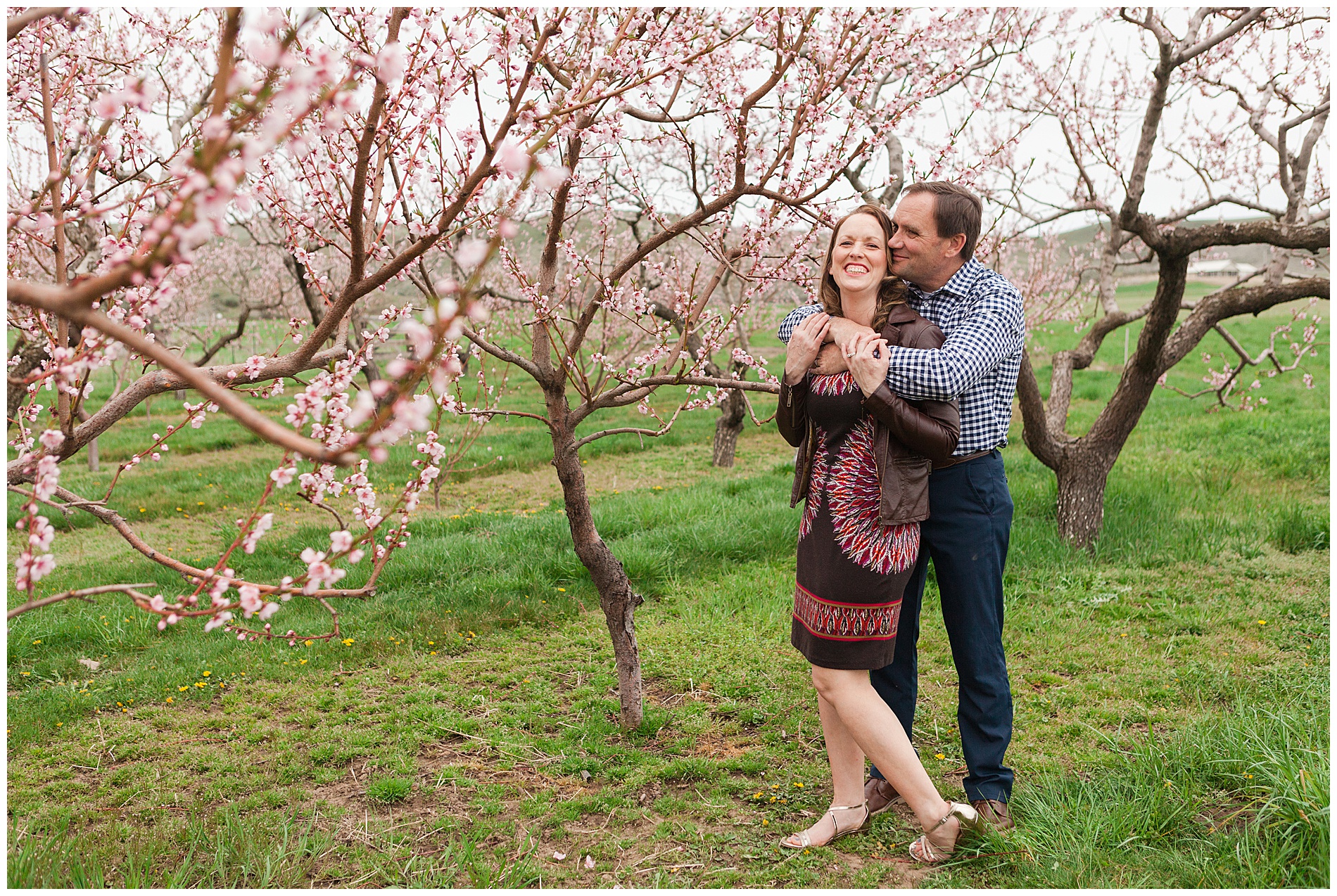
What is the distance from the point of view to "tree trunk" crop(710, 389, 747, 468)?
30.9 feet

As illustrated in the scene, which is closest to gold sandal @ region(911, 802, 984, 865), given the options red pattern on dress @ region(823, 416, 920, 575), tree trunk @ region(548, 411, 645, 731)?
red pattern on dress @ region(823, 416, 920, 575)

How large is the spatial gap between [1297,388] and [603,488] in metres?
10.9

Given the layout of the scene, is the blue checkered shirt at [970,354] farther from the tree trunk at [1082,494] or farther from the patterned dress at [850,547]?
the tree trunk at [1082,494]

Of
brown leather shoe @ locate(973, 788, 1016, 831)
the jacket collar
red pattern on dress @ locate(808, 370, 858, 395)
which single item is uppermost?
the jacket collar

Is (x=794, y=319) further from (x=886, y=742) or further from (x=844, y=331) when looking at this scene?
(x=886, y=742)

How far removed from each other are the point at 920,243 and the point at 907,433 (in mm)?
646

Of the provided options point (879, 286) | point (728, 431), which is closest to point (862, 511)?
point (879, 286)

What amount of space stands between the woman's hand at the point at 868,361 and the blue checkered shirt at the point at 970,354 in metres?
0.04

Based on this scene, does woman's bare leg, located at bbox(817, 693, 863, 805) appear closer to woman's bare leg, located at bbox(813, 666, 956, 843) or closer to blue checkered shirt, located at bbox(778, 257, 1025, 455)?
woman's bare leg, located at bbox(813, 666, 956, 843)

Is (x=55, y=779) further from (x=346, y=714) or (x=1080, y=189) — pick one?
(x=1080, y=189)

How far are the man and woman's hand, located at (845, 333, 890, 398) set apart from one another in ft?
0.29

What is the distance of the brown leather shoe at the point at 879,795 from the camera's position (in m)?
3.01

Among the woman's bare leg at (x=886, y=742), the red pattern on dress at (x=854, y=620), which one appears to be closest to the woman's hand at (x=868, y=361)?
the red pattern on dress at (x=854, y=620)

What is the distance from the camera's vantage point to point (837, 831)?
111 inches
